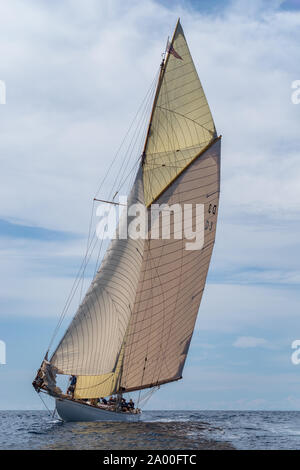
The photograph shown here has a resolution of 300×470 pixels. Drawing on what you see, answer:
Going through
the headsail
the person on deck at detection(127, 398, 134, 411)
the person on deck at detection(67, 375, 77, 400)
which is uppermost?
the headsail

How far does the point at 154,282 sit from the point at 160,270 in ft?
3.25

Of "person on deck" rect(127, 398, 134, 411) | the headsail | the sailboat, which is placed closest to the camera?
the headsail

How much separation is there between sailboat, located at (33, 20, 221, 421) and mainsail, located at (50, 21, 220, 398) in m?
0.07

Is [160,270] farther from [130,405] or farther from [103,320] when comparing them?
[130,405]

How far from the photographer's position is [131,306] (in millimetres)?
46156

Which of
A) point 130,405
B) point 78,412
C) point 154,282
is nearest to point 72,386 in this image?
point 78,412

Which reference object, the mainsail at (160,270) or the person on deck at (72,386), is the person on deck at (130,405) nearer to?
the mainsail at (160,270)

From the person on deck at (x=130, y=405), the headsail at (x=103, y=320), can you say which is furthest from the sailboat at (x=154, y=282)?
the person on deck at (x=130, y=405)

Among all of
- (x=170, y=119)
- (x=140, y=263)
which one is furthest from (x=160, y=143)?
(x=140, y=263)

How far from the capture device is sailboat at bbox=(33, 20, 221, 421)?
1743 inches

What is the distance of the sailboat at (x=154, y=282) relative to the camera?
44281mm

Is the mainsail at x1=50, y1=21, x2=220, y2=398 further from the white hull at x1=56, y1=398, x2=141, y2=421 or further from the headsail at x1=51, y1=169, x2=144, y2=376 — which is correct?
the white hull at x1=56, y1=398, x2=141, y2=421

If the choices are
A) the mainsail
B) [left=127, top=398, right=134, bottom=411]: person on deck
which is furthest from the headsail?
[left=127, top=398, right=134, bottom=411]: person on deck

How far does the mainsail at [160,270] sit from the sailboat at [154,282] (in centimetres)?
7
